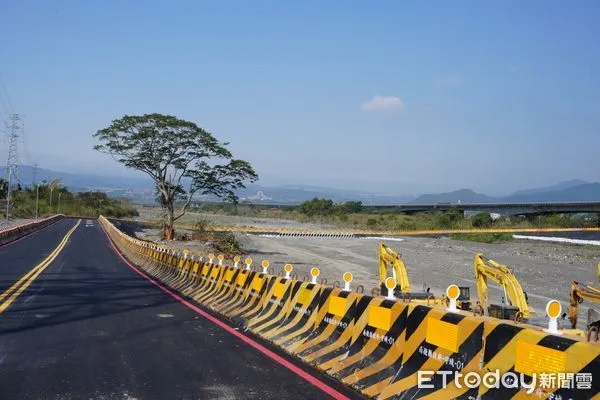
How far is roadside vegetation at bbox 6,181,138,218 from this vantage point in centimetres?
11381

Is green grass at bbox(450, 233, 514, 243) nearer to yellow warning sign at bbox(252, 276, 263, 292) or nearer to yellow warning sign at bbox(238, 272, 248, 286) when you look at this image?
yellow warning sign at bbox(238, 272, 248, 286)

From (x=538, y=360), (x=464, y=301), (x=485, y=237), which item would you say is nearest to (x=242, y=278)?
(x=464, y=301)

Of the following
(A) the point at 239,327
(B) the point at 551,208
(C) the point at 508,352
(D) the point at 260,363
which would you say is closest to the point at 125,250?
(A) the point at 239,327

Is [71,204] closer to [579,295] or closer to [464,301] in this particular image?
[464,301]

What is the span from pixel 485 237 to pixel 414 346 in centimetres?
5892

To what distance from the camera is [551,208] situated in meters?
99.2

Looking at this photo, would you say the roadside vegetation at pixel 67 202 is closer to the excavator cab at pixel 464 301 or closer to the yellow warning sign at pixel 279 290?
the yellow warning sign at pixel 279 290

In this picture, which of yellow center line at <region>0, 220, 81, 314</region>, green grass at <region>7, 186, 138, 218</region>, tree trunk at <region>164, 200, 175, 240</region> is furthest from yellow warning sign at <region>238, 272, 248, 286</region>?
green grass at <region>7, 186, 138, 218</region>

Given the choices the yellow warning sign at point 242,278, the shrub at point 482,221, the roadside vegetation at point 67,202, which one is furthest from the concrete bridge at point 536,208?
the yellow warning sign at point 242,278

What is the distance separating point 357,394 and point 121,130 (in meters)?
39.6

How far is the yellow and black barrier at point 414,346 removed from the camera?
4973 mm

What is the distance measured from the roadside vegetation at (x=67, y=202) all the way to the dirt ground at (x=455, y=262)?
74865 mm

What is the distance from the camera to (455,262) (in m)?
40.4

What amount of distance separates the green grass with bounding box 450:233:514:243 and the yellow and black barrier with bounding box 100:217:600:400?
173ft
